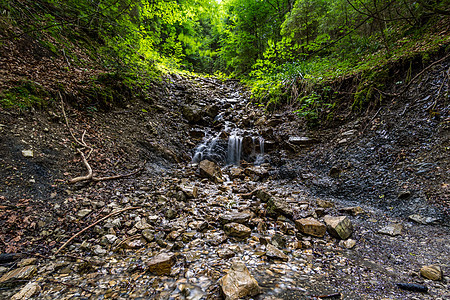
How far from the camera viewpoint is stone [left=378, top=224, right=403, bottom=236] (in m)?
2.33

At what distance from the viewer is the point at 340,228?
243cm

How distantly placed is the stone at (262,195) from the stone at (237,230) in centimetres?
113

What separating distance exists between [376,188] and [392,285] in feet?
7.14

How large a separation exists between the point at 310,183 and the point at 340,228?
6.19 feet

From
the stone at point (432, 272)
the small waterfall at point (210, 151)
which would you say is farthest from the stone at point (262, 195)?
the small waterfall at point (210, 151)

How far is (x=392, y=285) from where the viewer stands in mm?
1555

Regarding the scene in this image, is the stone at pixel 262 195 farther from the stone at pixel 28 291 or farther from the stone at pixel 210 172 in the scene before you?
the stone at pixel 28 291

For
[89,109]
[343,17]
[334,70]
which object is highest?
[343,17]

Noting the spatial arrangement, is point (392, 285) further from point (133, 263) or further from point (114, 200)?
point (114, 200)

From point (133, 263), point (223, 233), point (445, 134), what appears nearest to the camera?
point (133, 263)

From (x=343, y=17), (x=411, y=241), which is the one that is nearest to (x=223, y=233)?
(x=411, y=241)

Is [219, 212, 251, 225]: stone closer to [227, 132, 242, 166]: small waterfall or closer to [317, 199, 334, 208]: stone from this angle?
[317, 199, 334, 208]: stone

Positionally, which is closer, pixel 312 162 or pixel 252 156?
pixel 312 162

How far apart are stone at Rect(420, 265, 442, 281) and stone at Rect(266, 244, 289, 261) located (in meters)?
1.20
